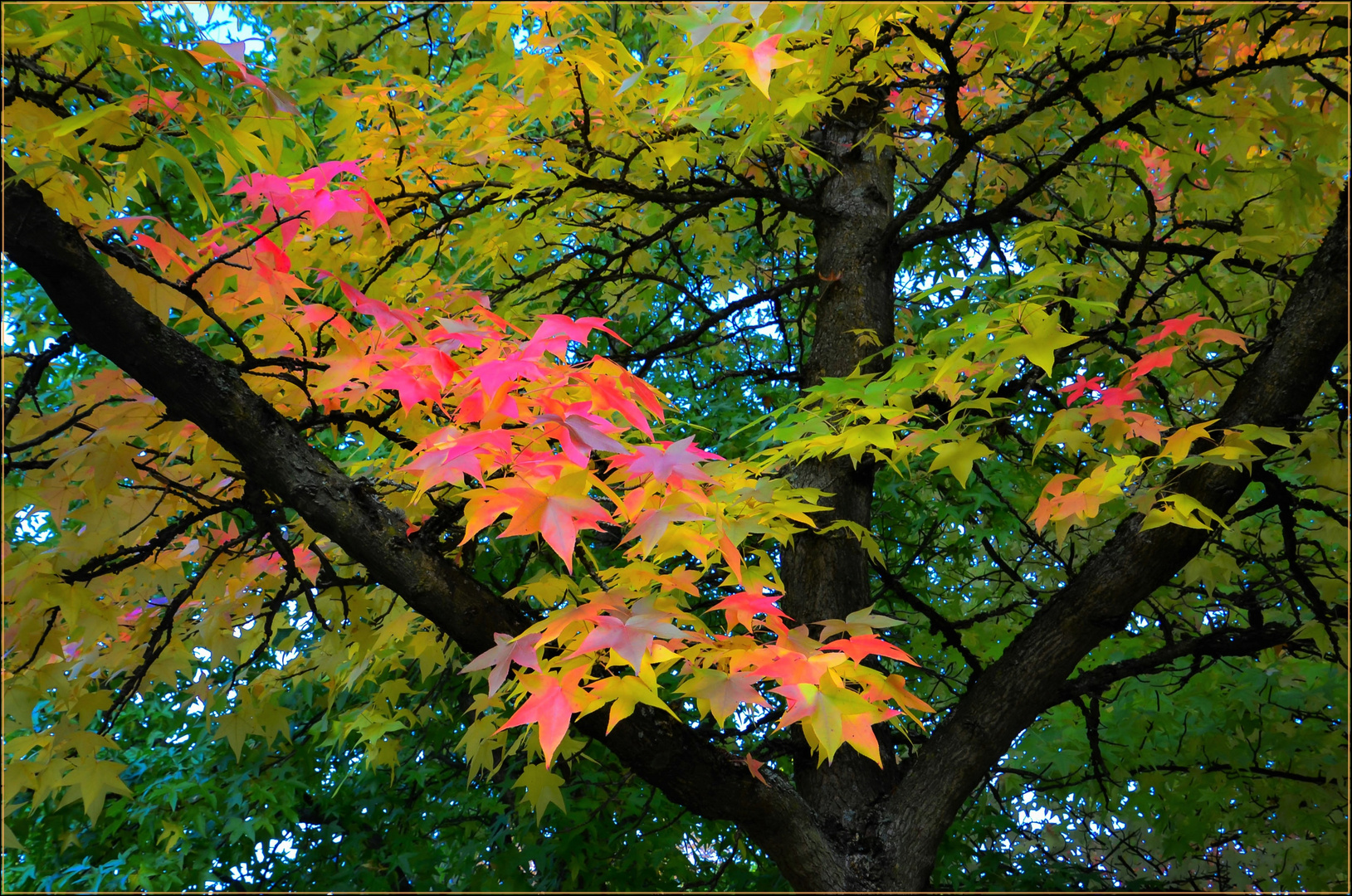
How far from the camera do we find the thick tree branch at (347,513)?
188cm

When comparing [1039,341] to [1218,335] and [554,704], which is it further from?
[554,704]

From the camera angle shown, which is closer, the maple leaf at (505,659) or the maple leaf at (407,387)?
the maple leaf at (505,659)

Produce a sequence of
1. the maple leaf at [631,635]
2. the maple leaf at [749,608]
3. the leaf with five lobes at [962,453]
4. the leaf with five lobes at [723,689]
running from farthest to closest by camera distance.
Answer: the leaf with five lobes at [962,453]
the maple leaf at [749,608]
the leaf with five lobes at [723,689]
the maple leaf at [631,635]

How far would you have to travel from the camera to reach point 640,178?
336cm

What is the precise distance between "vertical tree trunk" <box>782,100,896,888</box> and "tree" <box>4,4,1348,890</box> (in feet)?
0.06

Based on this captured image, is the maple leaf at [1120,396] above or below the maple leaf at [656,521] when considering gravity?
above

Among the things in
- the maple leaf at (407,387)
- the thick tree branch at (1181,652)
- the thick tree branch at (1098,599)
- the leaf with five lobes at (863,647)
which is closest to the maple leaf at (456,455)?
the maple leaf at (407,387)

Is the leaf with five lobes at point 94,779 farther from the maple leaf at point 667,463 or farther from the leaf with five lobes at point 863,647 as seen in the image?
the leaf with five lobes at point 863,647

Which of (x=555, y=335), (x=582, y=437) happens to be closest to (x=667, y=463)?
(x=582, y=437)

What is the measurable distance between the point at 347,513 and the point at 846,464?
1.69 metres

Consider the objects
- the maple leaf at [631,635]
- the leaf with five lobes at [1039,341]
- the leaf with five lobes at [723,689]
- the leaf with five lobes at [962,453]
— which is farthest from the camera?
the leaf with five lobes at [962,453]

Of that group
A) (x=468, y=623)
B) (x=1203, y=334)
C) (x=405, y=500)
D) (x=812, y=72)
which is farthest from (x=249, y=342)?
(x=1203, y=334)

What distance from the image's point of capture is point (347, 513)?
2129 mm

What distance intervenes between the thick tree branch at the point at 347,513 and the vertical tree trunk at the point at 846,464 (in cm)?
19
